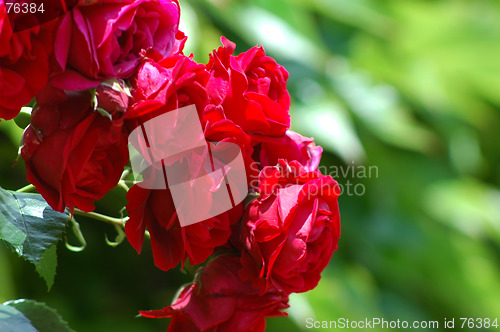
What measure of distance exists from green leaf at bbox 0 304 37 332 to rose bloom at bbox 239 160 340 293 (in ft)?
0.36

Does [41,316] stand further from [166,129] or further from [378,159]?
[378,159]

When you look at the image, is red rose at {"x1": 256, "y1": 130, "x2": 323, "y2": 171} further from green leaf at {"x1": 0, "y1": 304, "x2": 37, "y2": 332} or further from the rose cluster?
green leaf at {"x1": 0, "y1": 304, "x2": 37, "y2": 332}

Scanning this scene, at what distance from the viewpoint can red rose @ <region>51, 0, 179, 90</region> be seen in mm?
263

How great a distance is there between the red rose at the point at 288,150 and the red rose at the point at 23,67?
109mm

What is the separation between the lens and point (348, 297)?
106cm

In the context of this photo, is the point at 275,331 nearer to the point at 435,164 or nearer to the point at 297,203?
the point at 435,164

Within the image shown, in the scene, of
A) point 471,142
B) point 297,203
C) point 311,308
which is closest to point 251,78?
point 297,203

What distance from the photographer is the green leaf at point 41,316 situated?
1.09 ft

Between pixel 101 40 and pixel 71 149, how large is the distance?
0.05 metres

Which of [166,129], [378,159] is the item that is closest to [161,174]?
[166,129]

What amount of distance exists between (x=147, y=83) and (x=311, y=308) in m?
0.74

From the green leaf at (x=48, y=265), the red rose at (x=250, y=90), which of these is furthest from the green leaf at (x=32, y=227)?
the red rose at (x=250, y=90)

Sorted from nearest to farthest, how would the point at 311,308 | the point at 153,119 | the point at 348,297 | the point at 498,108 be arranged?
the point at 153,119, the point at 311,308, the point at 348,297, the point at 498,108

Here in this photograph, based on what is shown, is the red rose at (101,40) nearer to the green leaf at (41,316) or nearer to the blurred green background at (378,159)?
the green leaf at (41,316)
